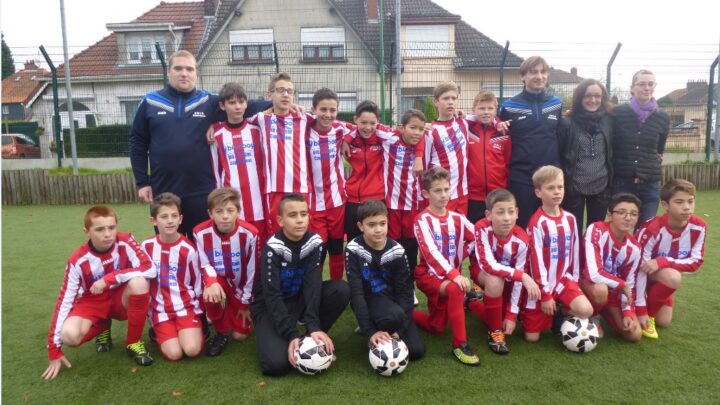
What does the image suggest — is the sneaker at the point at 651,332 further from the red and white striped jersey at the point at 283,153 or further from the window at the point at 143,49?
the window at the point at 143,49

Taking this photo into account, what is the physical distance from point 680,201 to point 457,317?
181 centimetres

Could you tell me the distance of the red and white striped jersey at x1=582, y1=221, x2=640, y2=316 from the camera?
10.9ft

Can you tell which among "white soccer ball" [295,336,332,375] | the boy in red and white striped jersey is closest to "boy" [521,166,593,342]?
"white soccer ball" [295,336,332,375]

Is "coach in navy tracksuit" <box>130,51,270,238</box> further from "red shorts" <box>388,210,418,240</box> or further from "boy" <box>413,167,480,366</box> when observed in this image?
"boy" <box>413,167,480,366</box>

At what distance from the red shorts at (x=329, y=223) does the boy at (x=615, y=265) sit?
1.83 metres

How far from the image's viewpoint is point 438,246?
3.35 meters

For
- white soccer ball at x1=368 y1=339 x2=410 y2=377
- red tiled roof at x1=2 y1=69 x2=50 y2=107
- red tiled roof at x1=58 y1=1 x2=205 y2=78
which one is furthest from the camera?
red tiled roof at x1=2 y1=69 x2=50 y2=107

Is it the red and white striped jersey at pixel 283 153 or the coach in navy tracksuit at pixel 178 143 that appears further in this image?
the red and white striped jersey at pixel 283 153

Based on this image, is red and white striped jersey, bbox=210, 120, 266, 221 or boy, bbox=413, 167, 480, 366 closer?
boy, bbox=413, 167, 480, 366

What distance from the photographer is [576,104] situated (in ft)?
12.9

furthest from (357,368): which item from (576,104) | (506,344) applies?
(576,104)

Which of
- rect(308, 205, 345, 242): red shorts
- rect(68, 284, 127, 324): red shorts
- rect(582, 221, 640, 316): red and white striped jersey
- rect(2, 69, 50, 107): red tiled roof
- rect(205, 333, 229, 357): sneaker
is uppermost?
rect(2, 69, 50, 107): red tiled roof

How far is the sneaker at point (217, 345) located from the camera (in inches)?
124

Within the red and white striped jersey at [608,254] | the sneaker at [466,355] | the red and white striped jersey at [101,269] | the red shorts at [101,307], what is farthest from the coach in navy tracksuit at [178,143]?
the red and white striped jersey at [608,254]
